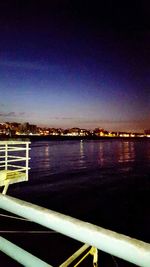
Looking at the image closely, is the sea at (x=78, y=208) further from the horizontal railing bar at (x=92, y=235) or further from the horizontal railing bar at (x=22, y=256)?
the horizontal railing bar at (x=92, y=235)

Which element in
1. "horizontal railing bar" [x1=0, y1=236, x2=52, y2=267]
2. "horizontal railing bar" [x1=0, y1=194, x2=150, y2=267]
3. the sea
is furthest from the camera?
the sea

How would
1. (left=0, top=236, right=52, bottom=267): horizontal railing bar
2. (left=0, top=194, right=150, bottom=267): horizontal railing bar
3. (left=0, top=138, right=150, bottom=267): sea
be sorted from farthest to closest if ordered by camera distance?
1. (left=0, top=138, right=150, bottom=267): sea
2. (left=0, top=236, right=52, bottom=267): horizontal railing bar
3. (left=0, top=194, right=150, bottom=267): horizontal railing bar

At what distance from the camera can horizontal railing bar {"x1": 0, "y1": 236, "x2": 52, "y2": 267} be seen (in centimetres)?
145

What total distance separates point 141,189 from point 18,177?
1723 centimetres

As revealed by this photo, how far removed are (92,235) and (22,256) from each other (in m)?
0.63

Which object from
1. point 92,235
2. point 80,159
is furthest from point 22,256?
point 80,159

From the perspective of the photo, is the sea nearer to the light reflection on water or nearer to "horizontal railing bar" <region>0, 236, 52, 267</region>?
"horizontal railing bar" <region>0, 236, 52, 267</region>

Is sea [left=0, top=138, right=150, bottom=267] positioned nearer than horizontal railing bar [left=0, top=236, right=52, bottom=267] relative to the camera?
No

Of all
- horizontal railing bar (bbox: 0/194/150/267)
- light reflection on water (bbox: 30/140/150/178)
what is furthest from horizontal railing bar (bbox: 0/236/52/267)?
light reflection on water (bbox: 30/140/150/178)

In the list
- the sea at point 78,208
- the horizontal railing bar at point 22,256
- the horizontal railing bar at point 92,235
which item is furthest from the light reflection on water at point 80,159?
the horizontal railing bar at point 92,235

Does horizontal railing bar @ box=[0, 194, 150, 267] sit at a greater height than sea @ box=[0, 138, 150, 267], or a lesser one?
greater

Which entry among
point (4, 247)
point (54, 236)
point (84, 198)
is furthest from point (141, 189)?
point (4, 247)

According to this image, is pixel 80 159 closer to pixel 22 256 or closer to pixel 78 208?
pixel 78 208

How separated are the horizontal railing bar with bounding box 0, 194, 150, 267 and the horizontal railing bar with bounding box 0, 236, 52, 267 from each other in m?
0.27
